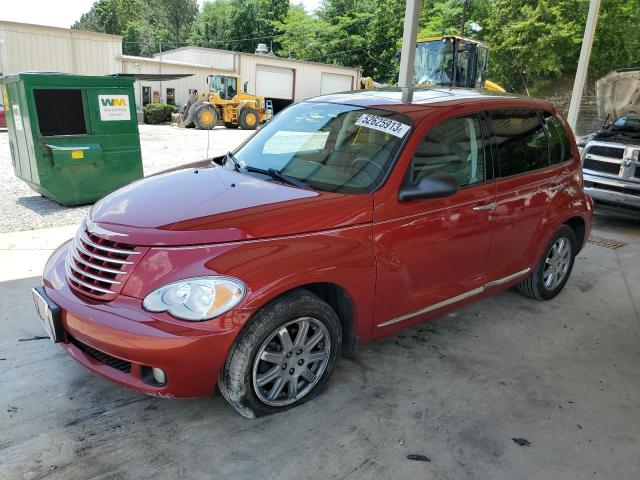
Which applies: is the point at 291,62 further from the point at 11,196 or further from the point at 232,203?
the point at 232,203

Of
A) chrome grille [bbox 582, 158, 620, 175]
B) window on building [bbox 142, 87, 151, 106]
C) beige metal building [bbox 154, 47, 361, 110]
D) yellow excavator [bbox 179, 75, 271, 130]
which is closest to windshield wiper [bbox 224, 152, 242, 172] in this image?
chrome grille [bbox 582, 158, 620, 175]

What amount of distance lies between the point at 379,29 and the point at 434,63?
31.2 m

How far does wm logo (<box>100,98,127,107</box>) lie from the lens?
6.99 meters

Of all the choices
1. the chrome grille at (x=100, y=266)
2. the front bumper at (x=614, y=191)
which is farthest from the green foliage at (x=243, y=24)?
the chrome grille at (x=100, y=266)

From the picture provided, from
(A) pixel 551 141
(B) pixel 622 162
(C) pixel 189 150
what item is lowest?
(C) pixel 189 150

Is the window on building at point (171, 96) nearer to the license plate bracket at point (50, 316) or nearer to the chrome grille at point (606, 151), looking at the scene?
the chrome grille at point (606, 151)

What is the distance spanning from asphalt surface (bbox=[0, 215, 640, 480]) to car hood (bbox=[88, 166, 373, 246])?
39.7 inches

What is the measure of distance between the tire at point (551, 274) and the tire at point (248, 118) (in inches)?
858

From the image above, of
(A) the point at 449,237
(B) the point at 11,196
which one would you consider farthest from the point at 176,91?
(A) the point at 449,237

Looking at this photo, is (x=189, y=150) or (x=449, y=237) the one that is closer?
(x=449, y=237)

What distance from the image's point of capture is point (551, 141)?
14.3 feet

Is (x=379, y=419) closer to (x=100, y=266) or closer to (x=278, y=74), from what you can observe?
(x=100, y=266)

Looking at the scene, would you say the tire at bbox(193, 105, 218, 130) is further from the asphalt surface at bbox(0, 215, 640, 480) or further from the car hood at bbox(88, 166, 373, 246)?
the car hood at bbox(88, 166, 373, 246)

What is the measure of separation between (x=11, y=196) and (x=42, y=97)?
1848 mm
